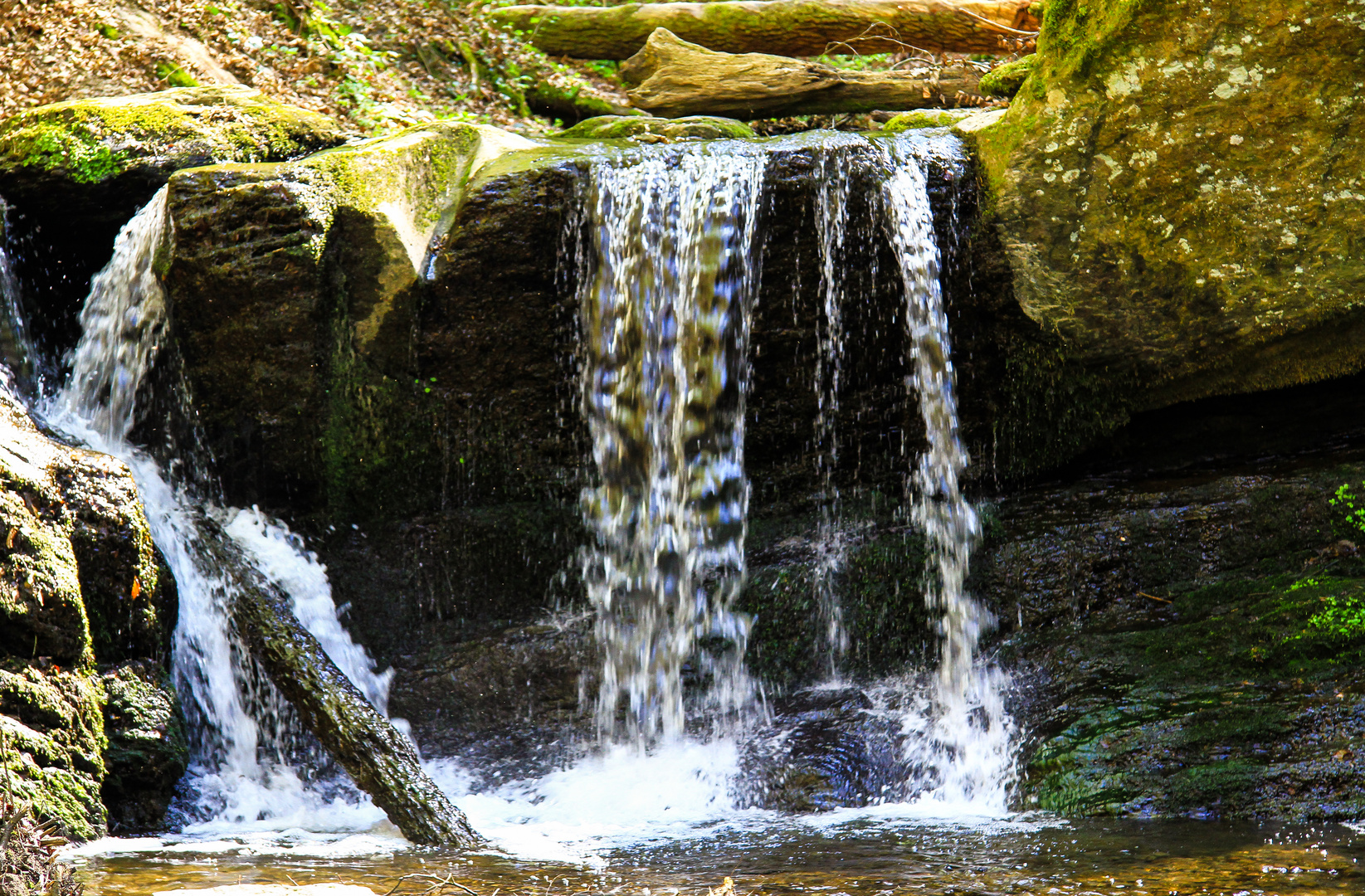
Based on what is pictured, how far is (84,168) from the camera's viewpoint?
5.71 meters

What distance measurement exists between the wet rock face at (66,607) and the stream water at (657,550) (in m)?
0.33

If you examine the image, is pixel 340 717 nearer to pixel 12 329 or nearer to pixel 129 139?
pixel 12 329

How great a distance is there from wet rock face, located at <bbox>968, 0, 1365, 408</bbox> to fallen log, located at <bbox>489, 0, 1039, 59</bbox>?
3985 mm

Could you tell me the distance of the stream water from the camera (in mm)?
4410

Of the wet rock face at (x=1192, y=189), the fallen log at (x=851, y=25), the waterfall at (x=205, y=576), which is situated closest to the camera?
the waterfall at (x=205, y=576)

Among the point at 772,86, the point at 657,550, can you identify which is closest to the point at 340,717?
the point at 657,550

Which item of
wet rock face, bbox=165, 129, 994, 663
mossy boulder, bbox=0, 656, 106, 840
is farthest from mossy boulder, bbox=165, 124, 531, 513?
mossy boulder, bbox=0, 656, 106, 840

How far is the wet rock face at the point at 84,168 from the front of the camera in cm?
572

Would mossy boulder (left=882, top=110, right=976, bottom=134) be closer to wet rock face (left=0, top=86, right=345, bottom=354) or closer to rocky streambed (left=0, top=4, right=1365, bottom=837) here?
rocky streambed (left=0, top=4, right=1365, bottom=837)

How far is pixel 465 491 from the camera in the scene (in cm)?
586

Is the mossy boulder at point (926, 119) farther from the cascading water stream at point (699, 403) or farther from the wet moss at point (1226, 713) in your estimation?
the wet moss at point (1226, 713)

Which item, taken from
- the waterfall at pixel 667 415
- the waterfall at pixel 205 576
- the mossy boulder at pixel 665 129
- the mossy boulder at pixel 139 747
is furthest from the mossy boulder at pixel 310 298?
the mossy boulder at pixel 139 747

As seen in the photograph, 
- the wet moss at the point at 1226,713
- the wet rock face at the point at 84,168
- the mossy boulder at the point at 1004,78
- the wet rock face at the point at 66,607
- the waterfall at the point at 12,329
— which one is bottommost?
the wet moss at the point at 1226,713

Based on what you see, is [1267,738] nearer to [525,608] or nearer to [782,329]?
[782,329]
